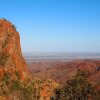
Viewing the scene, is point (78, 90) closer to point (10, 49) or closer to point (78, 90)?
point (78, 90)

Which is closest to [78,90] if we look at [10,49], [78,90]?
[78,90]

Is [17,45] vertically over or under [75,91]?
over

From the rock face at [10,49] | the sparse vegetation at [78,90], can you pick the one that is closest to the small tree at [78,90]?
the sparse vegetation at [78,90]

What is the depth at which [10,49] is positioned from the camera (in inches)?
1403

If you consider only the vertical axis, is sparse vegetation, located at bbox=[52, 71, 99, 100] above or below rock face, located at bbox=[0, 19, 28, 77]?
below

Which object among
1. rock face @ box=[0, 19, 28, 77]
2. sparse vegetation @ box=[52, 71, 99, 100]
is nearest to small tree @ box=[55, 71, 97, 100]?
sparse vegetation @ box=[52, 71, 99, 100]

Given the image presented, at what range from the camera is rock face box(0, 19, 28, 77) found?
34781mm

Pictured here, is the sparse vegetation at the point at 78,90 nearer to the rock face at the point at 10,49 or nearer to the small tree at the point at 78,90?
the small tree at the point at 78,90

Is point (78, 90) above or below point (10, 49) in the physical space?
below

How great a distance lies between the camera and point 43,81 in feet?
130

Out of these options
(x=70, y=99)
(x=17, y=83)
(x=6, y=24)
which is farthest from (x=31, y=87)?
(x=6, y=24)

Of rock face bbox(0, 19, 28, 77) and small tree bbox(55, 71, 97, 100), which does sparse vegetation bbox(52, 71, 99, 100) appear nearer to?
small tree bbox(55, 71, 97, 100)

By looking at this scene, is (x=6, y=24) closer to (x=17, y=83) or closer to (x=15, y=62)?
(x=15, y=62)

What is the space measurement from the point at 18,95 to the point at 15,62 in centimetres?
458
